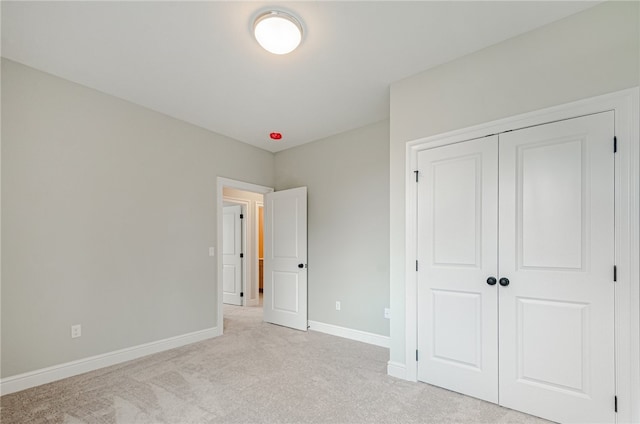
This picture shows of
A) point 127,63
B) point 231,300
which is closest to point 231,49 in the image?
point 127,63

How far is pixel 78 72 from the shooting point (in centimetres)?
274

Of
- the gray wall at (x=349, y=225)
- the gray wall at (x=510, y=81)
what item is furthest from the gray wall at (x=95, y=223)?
the gray wall at (x=510, y=81)

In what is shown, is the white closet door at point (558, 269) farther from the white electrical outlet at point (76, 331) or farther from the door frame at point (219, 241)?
the white electrical outlet at point (76, 331)

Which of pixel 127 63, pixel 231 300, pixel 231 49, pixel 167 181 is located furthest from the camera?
pixel 231 300

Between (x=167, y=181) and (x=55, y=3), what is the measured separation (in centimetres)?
196

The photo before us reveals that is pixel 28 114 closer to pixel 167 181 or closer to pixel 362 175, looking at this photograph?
pixel 167 181

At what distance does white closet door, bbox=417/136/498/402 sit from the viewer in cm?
234

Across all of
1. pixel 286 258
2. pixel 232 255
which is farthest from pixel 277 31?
pixel 232 255

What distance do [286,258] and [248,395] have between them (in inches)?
90.6

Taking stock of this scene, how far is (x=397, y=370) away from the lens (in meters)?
2.76

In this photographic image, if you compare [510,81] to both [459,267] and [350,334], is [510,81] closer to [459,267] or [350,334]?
[459,267]

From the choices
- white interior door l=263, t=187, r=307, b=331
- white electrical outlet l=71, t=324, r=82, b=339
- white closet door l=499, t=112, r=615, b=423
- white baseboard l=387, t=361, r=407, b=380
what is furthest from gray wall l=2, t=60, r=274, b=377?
white closet door l=499, t=112, r=615, b=423

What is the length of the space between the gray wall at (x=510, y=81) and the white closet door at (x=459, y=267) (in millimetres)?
207

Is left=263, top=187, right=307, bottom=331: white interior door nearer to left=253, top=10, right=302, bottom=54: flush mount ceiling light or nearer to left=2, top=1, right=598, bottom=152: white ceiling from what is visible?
left=2, top=1, right=598, bottom=152: white ceiling
